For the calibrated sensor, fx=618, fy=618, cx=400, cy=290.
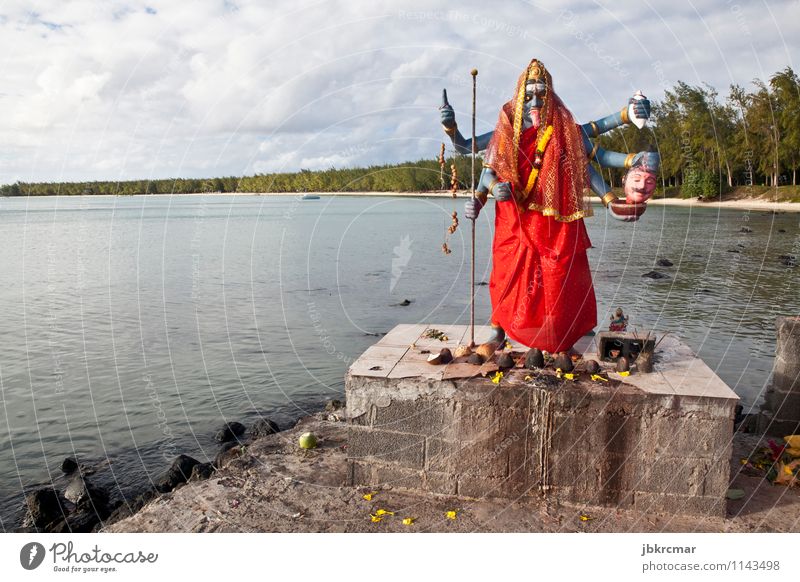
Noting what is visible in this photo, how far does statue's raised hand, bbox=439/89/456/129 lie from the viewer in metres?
6.55

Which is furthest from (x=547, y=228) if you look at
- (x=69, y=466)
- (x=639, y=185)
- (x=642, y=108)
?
(x=69, y=466)

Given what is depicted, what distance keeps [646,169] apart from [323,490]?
15.2ft

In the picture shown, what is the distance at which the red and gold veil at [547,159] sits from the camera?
644 cm

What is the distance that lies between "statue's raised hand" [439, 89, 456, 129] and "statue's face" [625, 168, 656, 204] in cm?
190

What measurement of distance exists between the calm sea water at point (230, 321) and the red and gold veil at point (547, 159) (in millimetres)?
4031

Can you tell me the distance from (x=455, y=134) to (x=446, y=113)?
0.32 m

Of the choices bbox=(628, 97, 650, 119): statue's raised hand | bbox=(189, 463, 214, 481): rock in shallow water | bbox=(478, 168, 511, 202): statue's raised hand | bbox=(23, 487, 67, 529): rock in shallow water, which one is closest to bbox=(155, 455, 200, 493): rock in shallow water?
bbox=(189, 463, 214, 481): rock in shallow water

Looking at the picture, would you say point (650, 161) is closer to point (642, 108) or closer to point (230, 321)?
point (642, 108)

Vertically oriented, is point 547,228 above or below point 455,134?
below

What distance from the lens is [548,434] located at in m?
5.73

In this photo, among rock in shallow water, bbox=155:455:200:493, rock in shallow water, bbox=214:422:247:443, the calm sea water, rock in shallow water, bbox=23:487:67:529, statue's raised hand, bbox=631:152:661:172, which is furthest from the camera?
the calm sea water

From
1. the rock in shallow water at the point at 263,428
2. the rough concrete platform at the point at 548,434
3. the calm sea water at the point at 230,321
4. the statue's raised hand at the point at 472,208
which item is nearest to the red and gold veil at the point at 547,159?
the statue's raised hand at the point at 472,208

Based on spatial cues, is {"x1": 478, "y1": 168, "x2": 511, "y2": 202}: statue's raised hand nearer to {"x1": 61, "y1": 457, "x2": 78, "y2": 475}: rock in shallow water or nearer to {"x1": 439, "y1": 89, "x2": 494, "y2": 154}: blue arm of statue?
{"x1": 439, "y1": 89, "x2": 494, "y2": 154}: blue arm of statue

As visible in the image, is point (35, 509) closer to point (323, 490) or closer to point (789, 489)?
point (323, 490)
